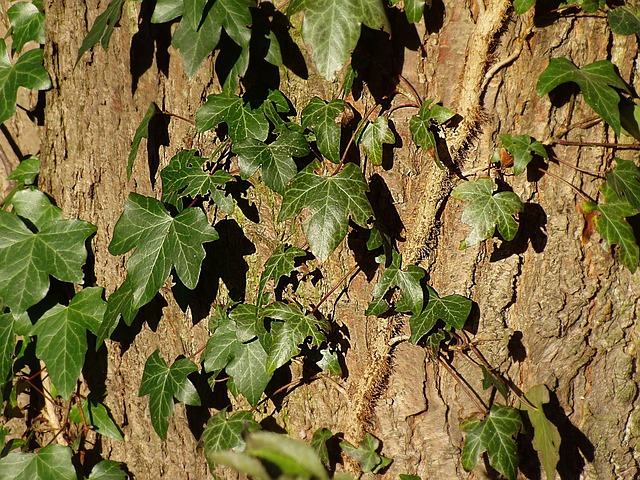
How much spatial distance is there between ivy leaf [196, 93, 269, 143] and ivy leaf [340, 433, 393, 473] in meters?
0.72

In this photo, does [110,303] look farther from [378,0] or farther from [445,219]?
[378,0]

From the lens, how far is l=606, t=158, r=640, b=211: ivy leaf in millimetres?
1161

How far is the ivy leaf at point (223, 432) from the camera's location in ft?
4.61

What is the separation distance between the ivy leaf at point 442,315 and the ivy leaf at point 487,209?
0.51ft

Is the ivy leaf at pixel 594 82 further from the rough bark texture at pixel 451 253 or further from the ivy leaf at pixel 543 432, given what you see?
the ivy leaf at pixel 543 432

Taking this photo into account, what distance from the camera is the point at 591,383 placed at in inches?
51.3

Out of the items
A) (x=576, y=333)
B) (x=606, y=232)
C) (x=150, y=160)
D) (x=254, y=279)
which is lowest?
(x=254, y=279)

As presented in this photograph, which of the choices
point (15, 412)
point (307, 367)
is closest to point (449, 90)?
point (307, 367)

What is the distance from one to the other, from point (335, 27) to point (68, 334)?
101 centimetres

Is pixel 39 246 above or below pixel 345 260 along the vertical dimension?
A: below

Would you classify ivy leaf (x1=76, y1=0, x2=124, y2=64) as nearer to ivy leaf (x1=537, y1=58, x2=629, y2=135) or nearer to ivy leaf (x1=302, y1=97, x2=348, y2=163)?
ivy leaf (x1=302, y1=97, x2=348, y2=163)

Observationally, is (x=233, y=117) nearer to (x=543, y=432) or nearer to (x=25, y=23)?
(x=25, y=23)

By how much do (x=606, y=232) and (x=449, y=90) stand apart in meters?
0.41

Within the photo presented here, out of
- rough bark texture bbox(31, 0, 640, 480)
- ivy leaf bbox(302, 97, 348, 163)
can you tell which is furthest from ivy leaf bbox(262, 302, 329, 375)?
ivy leaf bbox(302, 97, 348, 163)
